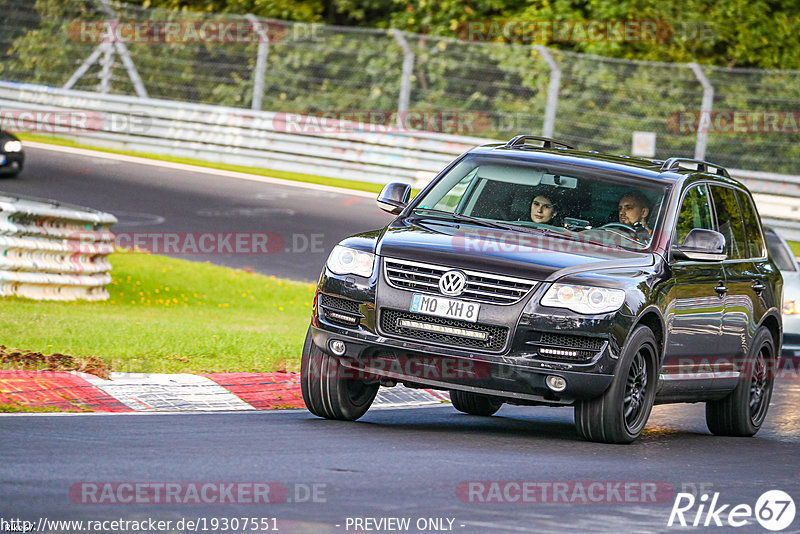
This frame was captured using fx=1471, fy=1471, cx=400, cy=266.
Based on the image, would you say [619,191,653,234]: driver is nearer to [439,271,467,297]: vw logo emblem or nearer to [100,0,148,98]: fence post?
[439,271,467,297]: vw logo emblem

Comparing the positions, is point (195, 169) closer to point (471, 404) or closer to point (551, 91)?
point (551, 91)

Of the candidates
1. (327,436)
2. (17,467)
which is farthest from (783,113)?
(17,467)

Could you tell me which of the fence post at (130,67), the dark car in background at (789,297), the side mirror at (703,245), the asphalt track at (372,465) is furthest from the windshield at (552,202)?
the fence post at (130,67)

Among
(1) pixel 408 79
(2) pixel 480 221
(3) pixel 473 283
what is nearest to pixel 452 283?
(3) pixel 473 283

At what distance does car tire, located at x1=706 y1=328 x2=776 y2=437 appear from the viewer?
10.8 meters

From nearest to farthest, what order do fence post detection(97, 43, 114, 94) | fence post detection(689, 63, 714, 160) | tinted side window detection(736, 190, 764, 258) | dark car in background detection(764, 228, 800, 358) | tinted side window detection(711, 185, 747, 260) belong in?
tinted side window detection(711, 185, 747, 260) → tinted side window detection(736, 190, 764, 258) → dark car in background detection(764, 228, 800, 358) → fence post detection(689, 63, 714, 160) → fence post detection(97, 43, 114, 94)

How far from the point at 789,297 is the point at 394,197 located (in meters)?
7.25

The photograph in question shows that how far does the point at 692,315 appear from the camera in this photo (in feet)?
32.1

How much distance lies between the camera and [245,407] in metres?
10.1

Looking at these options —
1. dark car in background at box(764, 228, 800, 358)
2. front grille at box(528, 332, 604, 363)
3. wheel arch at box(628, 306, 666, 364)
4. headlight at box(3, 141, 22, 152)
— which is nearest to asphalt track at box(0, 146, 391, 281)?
headlight at box(3, 141, 22, 152)

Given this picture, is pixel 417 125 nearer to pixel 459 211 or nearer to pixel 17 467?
pixel 459 211

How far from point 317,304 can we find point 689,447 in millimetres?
2790

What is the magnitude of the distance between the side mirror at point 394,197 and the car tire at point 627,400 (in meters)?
1.98

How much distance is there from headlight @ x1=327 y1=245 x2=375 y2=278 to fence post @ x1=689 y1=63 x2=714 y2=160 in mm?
17649
